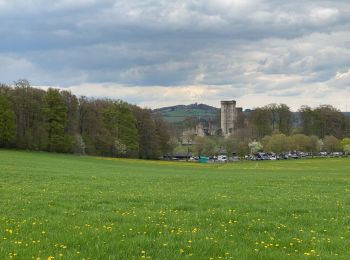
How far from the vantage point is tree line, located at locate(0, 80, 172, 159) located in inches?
3782

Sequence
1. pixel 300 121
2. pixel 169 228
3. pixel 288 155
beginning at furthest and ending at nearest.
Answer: pixel 300 121
pixel 288 155
pixel 169 228

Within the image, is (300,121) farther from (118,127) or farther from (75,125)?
(75,125)

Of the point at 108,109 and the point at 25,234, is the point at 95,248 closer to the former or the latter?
the point at 25,234

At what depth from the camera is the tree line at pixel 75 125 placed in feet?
315

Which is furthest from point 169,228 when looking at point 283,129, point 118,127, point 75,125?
point 283,129

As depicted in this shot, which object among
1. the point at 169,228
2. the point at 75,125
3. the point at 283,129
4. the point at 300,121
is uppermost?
the point at 300,121

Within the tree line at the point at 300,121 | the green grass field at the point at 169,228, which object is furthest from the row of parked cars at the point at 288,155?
the green grass field at the point at 169,228

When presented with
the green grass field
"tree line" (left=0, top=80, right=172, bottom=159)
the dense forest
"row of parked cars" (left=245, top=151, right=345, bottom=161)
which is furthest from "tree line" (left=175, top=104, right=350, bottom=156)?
the green grass field

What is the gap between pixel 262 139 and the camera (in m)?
156

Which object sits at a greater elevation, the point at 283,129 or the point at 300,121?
the point at 300,121

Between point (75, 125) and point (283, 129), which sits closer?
point (75, 125)

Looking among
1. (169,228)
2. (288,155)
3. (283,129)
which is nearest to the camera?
(169,228)

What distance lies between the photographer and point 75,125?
10594 centimetres

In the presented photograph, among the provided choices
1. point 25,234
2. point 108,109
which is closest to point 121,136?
point 108,109
